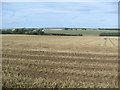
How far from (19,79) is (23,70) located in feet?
3.39

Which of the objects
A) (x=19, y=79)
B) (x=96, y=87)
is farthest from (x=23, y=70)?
(x=96, y=87)

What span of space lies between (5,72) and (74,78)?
2149 mm

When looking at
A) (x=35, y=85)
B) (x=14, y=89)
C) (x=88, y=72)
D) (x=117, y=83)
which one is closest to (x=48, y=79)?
(x=35, y=85)

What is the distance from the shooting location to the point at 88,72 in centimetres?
600

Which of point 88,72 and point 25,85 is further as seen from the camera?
point 88,72

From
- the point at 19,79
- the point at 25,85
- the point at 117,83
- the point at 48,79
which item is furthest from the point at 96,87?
the point at 19,79

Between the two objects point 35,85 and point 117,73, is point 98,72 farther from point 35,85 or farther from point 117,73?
point 35,85

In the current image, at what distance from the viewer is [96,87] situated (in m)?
4.61

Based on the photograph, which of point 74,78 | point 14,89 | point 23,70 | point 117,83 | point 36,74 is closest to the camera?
point 14,89

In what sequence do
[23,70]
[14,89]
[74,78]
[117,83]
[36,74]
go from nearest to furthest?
[14,89]
[117,83]
[74,78]
[36,74]
[23,70]

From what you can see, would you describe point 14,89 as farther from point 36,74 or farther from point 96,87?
point 96,87

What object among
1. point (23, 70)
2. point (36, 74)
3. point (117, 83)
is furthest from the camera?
point (23, 70)

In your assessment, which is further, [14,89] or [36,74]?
[36,74]

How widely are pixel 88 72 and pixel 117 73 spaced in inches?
36.3
